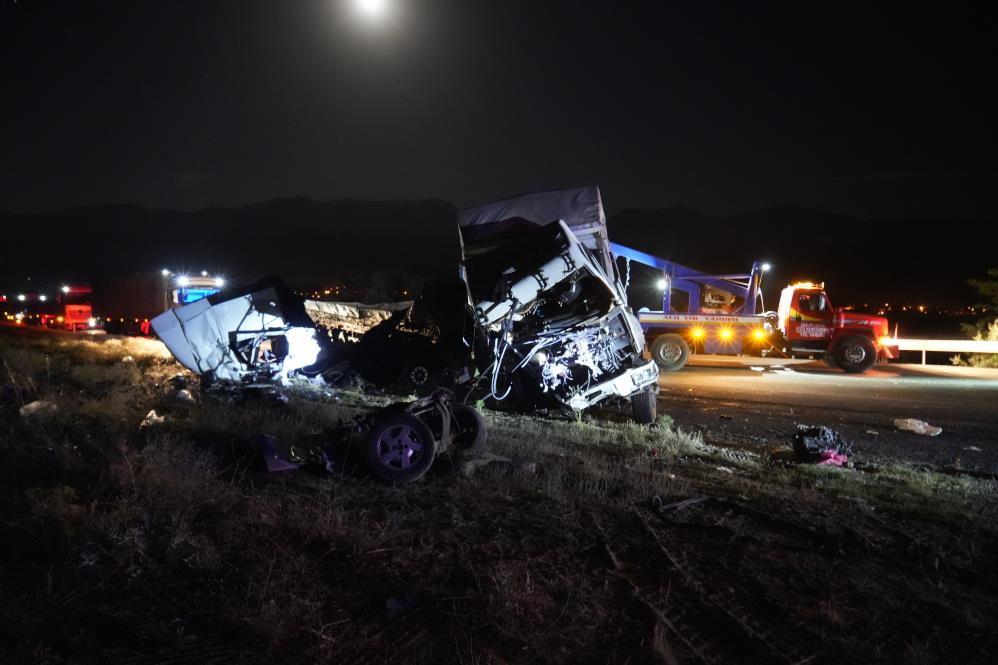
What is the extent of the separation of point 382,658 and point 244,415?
5.63 m

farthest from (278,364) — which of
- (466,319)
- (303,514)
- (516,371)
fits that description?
(303,514)

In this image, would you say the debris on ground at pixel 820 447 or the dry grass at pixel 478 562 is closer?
the dry grass at pixel 478 562

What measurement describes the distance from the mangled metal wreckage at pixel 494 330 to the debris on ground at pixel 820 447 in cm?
220

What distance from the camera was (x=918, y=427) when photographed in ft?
30.6

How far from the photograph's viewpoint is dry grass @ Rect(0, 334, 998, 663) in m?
3.09

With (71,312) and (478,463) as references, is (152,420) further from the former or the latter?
(71,312)

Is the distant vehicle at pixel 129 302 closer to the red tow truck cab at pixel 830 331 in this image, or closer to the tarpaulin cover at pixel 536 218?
the tarpaulin cover at pixel 536 218

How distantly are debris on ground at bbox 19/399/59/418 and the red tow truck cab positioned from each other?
16984 millimetres

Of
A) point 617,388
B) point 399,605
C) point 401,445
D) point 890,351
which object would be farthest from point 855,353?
point 399,605

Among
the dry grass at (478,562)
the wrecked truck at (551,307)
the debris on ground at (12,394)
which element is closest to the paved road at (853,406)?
the wrecked truck at (551,307)

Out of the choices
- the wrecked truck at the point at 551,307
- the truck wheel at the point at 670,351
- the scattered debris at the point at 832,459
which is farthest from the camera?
the truck wheel at the point at 670,351

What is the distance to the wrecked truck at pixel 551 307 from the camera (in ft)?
25.5

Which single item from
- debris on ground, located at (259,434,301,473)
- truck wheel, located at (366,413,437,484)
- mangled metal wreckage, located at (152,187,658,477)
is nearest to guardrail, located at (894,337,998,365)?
mangled metal wreckage, located at (152,187,658,477)

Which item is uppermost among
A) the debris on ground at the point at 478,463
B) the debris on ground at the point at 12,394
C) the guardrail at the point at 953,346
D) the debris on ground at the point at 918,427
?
the guardrail at the point at 953,346
